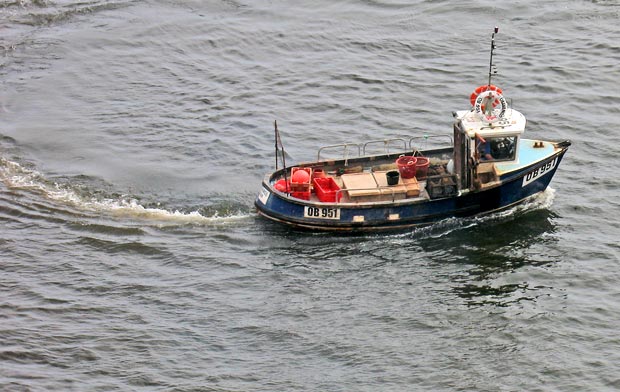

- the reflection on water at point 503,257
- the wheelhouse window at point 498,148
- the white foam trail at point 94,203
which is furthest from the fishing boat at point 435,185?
the white foam trail at point 94,203

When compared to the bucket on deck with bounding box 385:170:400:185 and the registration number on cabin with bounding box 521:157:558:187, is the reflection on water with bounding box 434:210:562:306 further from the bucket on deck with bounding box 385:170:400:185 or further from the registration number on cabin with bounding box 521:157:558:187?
the bucket on deck with bounding box 385:170:400:185

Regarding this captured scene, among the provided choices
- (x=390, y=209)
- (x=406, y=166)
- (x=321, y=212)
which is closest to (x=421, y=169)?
(x=406, y=166)

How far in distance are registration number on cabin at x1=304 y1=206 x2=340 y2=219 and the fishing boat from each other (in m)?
0.03

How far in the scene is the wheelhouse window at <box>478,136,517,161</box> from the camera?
106 ft

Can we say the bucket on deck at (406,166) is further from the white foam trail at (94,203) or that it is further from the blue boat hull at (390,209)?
the white foam trail at (94,203)

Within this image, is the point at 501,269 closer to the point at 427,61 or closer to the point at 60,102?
the point at 427,61

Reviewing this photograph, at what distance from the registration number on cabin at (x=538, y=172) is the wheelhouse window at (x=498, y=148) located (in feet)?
2.47

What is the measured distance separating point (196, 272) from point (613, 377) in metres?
12.0

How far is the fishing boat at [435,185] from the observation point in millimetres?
32031

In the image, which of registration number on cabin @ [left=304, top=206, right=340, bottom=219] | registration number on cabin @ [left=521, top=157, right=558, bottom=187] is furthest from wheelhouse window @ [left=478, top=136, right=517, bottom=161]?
registration number on cabin @ [left=304, top=206, right=340, bottom=219]

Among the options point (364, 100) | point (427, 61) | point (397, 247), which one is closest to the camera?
point (397, 247)

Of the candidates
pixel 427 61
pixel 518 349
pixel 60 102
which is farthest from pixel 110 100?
pixel 518 349

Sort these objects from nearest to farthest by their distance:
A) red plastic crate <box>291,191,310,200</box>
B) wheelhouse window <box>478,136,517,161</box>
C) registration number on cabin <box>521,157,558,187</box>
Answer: wheelhouse window <box>478,136,517,161</box> < red plastic crate <box>291,191,310,200</box> < registration number on cabin <box>521,157,558,187</box>

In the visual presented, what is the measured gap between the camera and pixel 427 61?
4616cm
